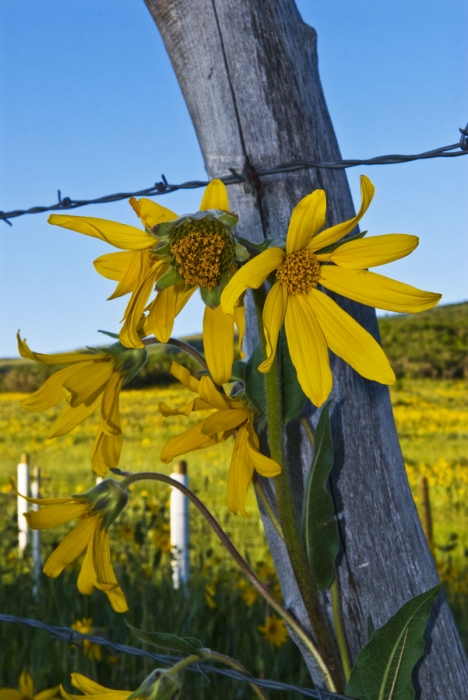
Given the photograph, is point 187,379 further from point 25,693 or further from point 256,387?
point 25,693

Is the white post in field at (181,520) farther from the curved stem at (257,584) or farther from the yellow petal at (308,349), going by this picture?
the yellow petal at (308,349)

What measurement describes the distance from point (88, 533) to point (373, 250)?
0.40 metres

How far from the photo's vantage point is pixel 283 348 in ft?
2.03

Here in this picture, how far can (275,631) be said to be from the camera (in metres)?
1.59

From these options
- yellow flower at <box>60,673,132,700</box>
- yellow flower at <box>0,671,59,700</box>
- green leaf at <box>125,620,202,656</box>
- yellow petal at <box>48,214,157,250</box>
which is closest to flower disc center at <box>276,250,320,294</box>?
yellow petal at <box>48,214,157,250</box>

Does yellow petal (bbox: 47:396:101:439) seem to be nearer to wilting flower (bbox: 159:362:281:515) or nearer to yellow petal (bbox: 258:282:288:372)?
wilting flower (bbox: 159:362:281:515)

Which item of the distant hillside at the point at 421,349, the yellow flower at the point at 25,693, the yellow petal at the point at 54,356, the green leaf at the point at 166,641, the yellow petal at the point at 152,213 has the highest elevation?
the distant hillside at the point at 421,349

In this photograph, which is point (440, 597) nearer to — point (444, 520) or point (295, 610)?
point (295, 610)

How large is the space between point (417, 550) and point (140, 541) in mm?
1211

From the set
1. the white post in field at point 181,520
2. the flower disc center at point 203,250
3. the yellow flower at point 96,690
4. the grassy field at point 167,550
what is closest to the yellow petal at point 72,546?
the yellow flower at point 96,690

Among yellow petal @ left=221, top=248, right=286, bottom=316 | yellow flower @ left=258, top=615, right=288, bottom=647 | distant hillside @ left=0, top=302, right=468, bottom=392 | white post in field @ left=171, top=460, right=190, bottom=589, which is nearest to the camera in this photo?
yellow petal @ left=221, top=248, right=286, bottom=316

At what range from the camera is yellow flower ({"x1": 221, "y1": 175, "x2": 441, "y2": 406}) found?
1.67 ft

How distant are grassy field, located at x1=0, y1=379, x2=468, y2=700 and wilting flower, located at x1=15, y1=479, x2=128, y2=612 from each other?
68 cm

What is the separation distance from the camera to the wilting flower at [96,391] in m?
0.64
